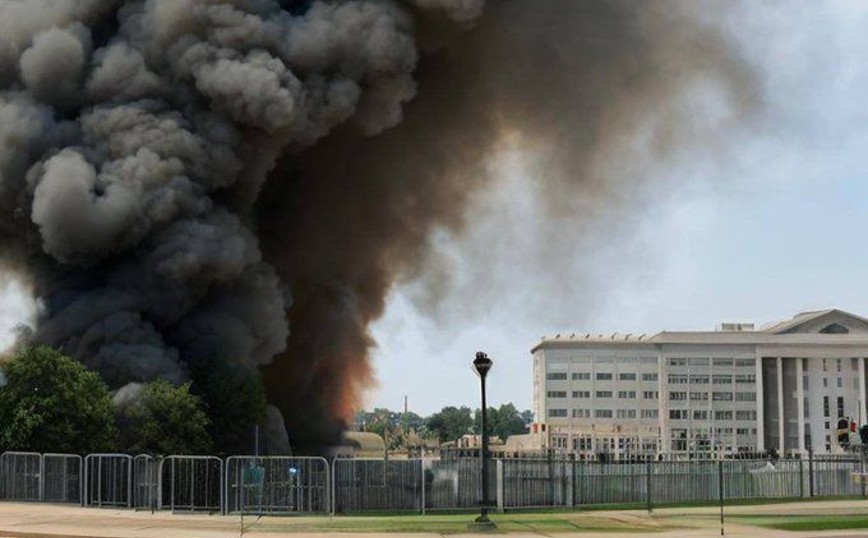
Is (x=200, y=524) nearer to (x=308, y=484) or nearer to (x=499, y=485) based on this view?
(x=308, y=484)

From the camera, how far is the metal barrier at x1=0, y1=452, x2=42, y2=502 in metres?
31.6

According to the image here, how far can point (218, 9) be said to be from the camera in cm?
4747

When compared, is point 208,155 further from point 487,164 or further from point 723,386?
point 723,386

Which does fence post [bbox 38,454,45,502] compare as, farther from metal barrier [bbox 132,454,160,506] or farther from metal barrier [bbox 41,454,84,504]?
metal barrier [bbox 132,454,160,506]

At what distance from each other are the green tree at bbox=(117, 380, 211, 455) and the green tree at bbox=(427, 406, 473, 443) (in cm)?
12197

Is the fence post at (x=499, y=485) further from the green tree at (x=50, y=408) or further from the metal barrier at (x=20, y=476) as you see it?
the green tree at (x=50, y=408)

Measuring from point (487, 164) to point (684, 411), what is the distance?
75319 millimetres

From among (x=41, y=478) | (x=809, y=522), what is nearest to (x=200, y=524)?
(x=41, y=478)

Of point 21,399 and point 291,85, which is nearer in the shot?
point 21,399

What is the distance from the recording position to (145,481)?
97.6 feet

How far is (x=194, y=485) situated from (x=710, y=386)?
360 feet

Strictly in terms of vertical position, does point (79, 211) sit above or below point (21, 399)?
above

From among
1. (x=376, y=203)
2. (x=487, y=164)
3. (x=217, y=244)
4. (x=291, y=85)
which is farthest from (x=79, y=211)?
(x=487, y=164)

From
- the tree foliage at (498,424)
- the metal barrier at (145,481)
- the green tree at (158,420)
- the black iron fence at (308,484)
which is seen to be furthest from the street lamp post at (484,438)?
the tree foliage at (498,424)
